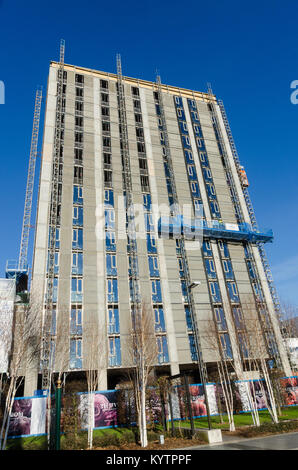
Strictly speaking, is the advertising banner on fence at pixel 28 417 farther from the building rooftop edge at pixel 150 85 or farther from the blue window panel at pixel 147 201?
the building rooftop edge at pixel 150 85

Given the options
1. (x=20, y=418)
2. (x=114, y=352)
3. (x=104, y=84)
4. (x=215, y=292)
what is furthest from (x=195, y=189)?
(x=20, y=418)

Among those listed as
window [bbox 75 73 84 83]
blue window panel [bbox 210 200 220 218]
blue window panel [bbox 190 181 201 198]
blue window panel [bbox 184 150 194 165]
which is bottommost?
blue window panel [bbox 210 200 220 218]

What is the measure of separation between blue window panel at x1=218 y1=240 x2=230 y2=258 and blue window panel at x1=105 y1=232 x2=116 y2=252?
16.1m

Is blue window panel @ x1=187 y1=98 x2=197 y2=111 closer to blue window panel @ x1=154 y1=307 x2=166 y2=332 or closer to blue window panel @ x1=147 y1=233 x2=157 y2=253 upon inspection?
blue window panel @ x1=147 y1=233 x2=157 y2=253

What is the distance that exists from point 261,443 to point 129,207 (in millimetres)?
31902

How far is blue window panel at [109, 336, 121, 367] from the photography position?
3412 cm

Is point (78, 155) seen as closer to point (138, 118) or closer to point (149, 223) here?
point (138, 118)

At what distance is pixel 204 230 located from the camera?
44219mm

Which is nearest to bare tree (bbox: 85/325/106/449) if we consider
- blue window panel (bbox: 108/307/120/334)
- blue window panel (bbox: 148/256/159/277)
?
blue window panel (bbox: 108/307/120/334)

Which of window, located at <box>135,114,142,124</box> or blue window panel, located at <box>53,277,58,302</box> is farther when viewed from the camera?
window, located at <box>135,114,142,124</box>

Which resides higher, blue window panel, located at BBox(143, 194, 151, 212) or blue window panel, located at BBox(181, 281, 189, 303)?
blue window panel, located at BBox(143, 194, 151, 212)

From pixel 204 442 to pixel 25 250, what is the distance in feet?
113

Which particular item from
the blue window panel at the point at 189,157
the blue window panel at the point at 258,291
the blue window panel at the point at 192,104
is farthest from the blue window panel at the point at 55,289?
the blue window panel at the point at 192,104

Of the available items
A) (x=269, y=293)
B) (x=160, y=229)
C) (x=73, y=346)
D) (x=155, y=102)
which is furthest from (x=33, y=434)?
(x=155, y=102)
